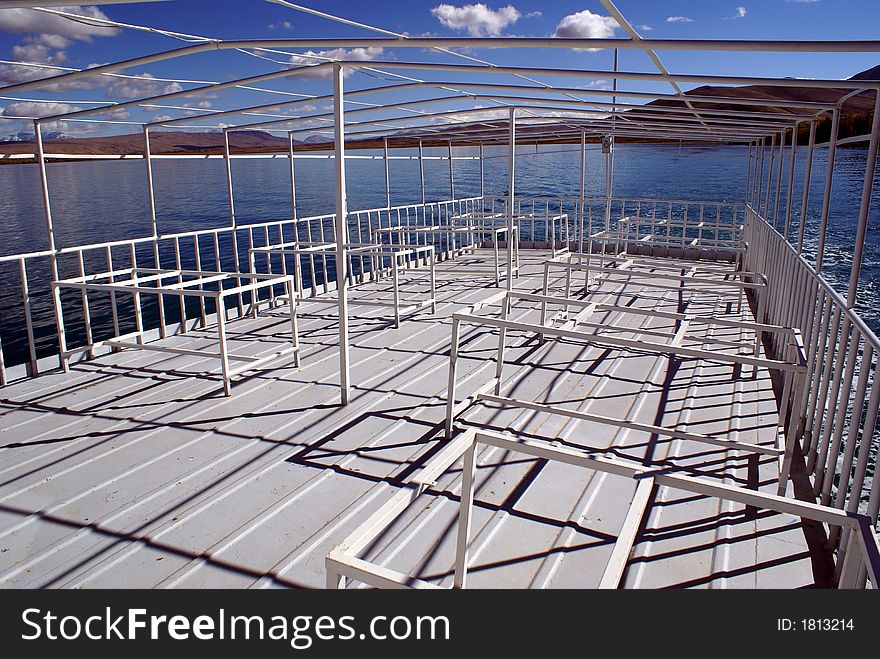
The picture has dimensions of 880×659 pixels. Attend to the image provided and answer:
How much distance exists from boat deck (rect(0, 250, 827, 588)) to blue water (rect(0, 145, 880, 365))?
6534 mm

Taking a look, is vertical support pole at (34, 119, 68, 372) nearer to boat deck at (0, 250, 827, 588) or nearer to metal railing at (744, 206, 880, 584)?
boat deck at (0, 250, 827, 588)

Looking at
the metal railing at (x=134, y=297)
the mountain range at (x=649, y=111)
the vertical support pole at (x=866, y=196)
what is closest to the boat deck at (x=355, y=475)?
the metal railing at (x=134, y=297)

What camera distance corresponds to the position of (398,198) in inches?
1574

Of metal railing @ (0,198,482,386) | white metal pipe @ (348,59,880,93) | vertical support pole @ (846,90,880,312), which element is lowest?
metal railing @ (0,198,482,386)

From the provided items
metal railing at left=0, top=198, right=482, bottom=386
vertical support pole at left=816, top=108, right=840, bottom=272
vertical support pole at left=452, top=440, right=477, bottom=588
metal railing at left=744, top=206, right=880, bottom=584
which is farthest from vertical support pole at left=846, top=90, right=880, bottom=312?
metal railing at left=0, top=198, right=482, bottom=386

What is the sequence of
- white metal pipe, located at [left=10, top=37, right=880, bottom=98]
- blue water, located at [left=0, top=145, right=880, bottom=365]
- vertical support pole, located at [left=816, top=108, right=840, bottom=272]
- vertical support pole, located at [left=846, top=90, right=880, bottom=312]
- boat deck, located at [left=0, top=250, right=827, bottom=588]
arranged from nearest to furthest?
white metal pipe, located at [left=10, top=37, right=880, bottom=98] < boat deck, located at [left=0, top=250, right=827, bottom=588] < vertical support pole, located at [left=846, top=90, right=880, bottom=312] < vertical support pole, located at [left=816, top=108, right=840, bottom=272] < blue water, located at [left=0, top=145, right=880, bottom=365]

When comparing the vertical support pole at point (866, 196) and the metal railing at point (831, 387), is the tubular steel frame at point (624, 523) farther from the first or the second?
the vertical support pole at point (866, 196)

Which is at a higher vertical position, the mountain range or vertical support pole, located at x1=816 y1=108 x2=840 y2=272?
the mountain range

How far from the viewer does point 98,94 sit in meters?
8.43

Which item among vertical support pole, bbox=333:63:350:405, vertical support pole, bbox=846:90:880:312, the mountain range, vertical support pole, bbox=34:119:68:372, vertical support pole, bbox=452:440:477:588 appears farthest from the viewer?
vertical support pole, bbox=34:119:68:372

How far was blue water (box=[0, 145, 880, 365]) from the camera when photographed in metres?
15.8

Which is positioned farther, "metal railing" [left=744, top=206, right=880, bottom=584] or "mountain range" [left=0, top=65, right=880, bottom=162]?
"mountain range" [left=0, top=65, right=880, bottom=162]

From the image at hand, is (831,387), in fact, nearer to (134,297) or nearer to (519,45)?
(519,45)

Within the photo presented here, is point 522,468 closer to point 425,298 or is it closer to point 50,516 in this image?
point 50,516
